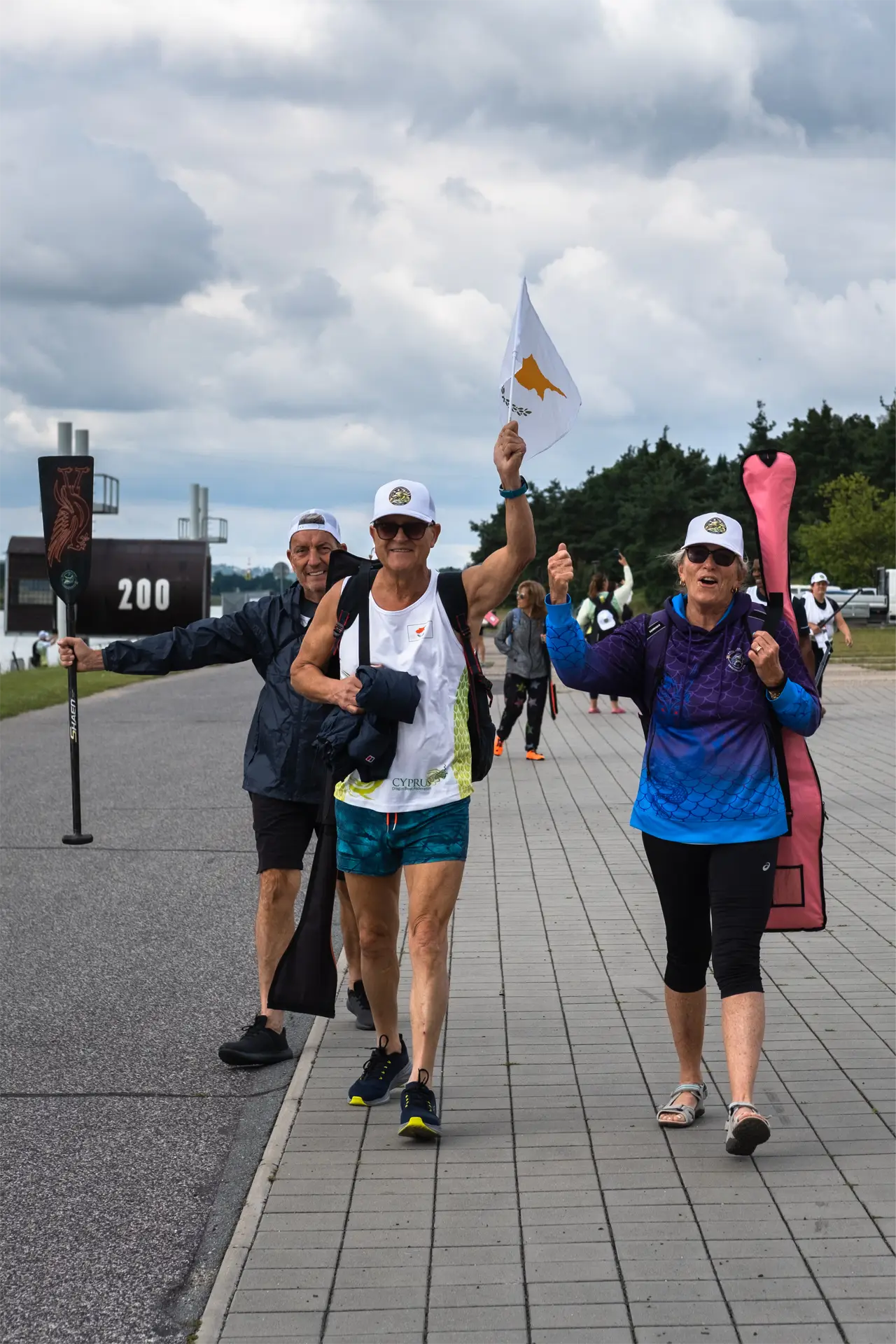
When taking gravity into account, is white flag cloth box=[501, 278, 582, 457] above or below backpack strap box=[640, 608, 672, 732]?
above

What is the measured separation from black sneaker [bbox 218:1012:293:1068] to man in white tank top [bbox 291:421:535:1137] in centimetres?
93

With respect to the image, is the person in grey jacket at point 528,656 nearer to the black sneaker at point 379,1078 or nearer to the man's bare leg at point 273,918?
the man's bare leg at point 273,918

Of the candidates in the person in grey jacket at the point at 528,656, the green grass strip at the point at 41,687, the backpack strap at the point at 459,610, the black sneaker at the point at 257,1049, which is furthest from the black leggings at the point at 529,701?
the backpack strap at the point at 459,610

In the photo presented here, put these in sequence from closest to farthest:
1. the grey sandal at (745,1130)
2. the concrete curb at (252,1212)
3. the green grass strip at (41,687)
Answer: the concrete curb at (252,1212)
the grey sandal at (745,1130)
the green grass strip at (41,687)

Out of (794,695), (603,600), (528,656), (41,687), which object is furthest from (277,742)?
(41,687)

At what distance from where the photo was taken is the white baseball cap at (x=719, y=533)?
4.67 m

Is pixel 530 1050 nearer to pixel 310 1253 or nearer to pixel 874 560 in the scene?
pixel 310 1253

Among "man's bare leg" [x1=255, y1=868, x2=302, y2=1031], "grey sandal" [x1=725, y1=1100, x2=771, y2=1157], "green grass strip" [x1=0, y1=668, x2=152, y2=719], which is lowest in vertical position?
"green grass strip" [x1=0, y1=668, x2=152, y2=719]

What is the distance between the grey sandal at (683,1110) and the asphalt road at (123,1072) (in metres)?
1.17

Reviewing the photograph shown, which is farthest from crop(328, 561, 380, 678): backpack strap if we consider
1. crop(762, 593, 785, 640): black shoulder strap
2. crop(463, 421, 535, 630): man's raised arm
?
crop(762, 593, 785, 640): black shoulder strap

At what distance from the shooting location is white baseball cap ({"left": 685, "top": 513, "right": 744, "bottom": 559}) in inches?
184

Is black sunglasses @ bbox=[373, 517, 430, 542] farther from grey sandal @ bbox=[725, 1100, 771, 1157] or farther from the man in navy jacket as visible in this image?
grey sandal @ bbox=[725, 1100, 771, 1157]

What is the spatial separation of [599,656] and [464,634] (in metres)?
0.42

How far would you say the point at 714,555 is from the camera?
15.4 ft
